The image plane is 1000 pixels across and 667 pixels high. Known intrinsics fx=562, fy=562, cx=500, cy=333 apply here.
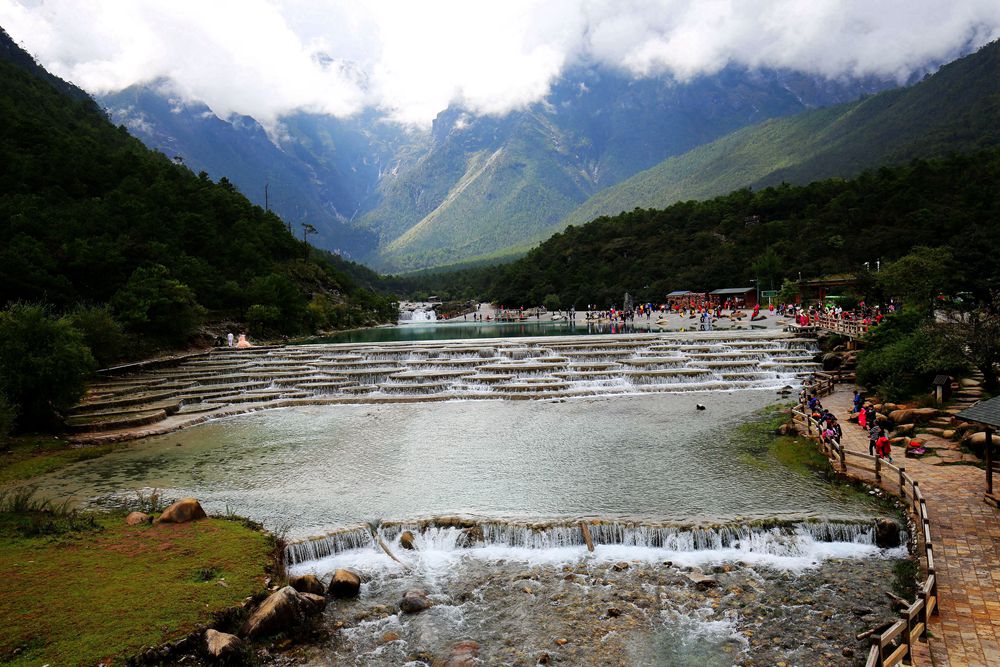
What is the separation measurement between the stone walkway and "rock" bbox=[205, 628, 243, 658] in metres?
10.2

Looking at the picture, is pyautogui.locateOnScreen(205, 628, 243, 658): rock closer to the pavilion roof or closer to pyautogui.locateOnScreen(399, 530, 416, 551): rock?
pyautogui.locateOnScreen(399, 530, 416, 551): rock

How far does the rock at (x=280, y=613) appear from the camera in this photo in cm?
970

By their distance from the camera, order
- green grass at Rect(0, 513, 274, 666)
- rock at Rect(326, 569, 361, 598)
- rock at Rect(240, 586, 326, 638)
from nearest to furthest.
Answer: green grass at Rect(0, 513, 274, 666)
rock at Rect(240, 586, 326, 638)
rock at Rect(326, 569, 361, 598)

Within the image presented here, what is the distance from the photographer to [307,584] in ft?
37.3

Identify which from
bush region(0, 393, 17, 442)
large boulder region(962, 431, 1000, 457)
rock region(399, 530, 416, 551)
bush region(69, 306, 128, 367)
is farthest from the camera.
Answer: bush region(69, 306, 128, 367)

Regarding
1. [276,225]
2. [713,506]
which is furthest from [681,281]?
[713,506]

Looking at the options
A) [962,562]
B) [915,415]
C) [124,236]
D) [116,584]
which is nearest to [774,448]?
[915,415]

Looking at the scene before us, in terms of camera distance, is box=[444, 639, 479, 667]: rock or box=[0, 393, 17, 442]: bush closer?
box=[444, 639, 479, 667]: rock

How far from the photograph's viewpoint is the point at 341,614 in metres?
11.0

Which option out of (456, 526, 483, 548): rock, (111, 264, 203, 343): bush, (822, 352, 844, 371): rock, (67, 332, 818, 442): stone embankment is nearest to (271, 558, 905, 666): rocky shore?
(456, 526, 483, 548): rock

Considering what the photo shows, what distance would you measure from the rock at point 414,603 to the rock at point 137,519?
23.3 ft

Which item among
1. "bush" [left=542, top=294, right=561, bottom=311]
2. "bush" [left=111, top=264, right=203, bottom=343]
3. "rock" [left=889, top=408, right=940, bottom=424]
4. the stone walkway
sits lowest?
the stone walkway

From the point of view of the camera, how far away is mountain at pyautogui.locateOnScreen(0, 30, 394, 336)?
48.8m

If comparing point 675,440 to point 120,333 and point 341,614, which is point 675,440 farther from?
point 120,333
